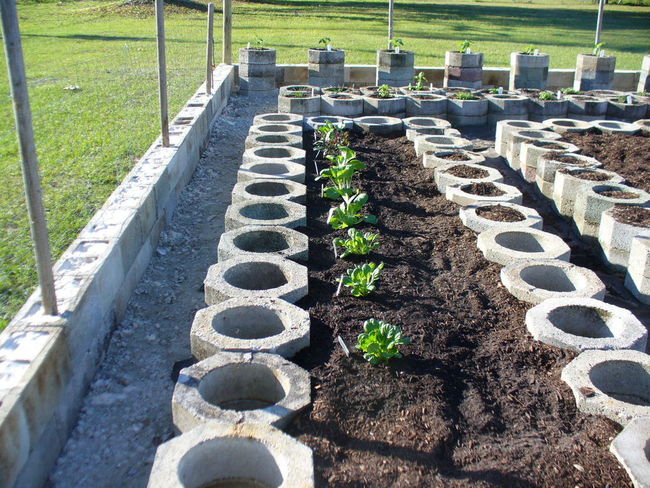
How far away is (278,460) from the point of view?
8.89ft

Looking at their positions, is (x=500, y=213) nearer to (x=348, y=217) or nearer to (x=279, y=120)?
(x=348, y=217)

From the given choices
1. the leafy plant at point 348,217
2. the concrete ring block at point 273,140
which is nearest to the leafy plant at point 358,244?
the leafy plant at point 348,217

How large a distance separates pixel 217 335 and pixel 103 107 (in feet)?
21.3

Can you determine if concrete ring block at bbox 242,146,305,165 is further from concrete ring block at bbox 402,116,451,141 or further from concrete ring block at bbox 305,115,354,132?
concrete ring block at bbox 402,116,451,141

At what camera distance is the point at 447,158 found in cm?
750

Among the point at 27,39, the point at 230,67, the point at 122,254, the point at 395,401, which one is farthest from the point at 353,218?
the point at 27,39

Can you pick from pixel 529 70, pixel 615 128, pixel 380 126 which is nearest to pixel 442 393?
pixel 380 126

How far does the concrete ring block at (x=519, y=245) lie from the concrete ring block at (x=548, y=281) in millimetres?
124

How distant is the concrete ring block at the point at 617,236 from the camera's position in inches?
215

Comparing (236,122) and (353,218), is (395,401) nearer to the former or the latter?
(353,218)

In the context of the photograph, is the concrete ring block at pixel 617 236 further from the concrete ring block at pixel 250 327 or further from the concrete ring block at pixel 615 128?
the concrete ring block at pixel 615 128

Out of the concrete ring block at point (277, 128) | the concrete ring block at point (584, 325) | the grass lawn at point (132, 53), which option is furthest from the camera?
the concrete ring block at point (277, 128)

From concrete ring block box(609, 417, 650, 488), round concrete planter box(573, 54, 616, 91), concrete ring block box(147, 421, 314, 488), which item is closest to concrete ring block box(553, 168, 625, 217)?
concrete ring block box(609, 417, 650, 488)

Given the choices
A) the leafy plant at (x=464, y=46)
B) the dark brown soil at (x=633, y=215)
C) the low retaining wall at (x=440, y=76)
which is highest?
the leafy plant at (x=464, y=46)
